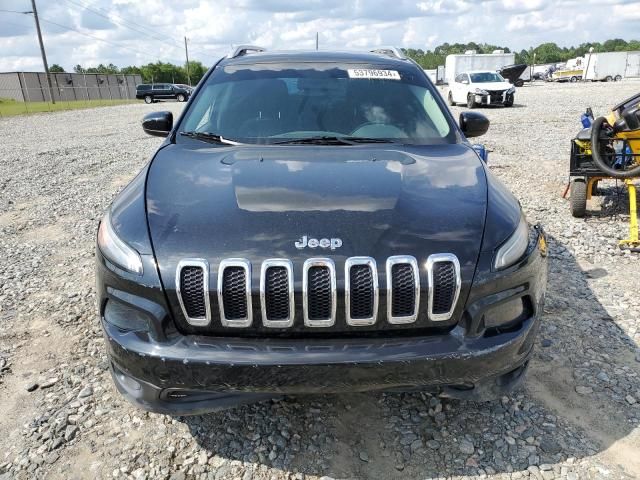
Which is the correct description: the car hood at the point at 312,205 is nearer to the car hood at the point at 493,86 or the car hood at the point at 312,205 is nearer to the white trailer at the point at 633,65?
the car hood at the point at 493,86

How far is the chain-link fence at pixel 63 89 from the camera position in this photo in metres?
43.4

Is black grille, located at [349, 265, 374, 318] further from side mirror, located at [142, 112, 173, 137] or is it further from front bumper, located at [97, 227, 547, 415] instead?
side mirror, located at [142, 112, 173, 137]

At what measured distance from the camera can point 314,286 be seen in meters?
1.95

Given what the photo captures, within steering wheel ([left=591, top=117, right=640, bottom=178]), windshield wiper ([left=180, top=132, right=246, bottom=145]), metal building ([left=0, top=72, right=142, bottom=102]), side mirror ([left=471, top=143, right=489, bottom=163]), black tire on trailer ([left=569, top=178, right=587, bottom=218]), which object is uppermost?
windshield wiper ([left=180, top=132, right=246, bottom=145])

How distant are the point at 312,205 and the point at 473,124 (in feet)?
6.05

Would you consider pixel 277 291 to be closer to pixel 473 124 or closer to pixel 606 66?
pixel 473 124

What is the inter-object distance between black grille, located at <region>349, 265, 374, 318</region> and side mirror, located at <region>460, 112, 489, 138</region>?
201 cm

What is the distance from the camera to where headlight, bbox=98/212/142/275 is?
81.4 inches

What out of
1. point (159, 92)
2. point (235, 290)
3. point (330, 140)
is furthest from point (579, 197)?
point (159, 92)

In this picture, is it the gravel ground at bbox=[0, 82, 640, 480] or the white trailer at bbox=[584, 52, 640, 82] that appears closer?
the gravel ground at bbox=[0, 82, 640, 480]

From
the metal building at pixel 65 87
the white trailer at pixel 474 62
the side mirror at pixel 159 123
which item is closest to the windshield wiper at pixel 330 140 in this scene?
the side mirror at pixel 159 123

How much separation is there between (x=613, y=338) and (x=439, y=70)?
55.7 m

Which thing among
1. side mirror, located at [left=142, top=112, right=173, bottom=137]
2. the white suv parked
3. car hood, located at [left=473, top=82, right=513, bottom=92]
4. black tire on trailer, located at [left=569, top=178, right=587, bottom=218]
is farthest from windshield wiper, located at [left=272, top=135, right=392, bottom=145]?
car hood, located at [left=473, top=82, right=513, bottom=92]

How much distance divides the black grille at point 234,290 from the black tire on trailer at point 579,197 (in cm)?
486
